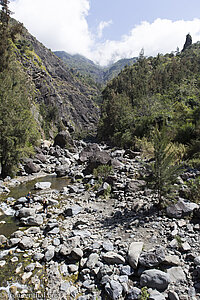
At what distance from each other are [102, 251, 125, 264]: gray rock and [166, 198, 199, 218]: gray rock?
9.64 ft

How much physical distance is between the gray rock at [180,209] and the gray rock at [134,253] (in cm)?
210

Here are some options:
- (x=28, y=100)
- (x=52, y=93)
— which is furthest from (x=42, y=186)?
(x=52, y=93)

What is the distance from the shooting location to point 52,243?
7297mm

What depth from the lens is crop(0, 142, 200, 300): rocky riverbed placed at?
193 inches

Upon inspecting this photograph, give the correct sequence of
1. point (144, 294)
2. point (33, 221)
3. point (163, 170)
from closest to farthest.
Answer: point (144, 294) < point (163, 170) < point (33, 221)

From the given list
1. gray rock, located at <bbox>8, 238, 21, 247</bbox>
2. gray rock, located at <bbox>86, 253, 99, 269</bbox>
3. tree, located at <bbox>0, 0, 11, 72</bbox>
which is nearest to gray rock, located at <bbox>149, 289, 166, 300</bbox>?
gray rock, located at <bbox>86, 253, 99, 269</bbox>

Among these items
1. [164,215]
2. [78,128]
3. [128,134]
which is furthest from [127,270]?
[78,128]

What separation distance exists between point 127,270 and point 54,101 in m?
81.2

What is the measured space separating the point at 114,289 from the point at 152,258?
1.32 metres

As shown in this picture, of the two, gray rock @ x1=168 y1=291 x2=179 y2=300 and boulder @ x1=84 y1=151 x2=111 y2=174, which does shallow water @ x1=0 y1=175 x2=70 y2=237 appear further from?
gray rock @ x1=168 y1=291 x2=179 y2=300

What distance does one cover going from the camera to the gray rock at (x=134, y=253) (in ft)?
17.8

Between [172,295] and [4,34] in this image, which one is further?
[4,34]

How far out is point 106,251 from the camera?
626cm

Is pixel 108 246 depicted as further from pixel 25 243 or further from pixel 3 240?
pixel 3 240
